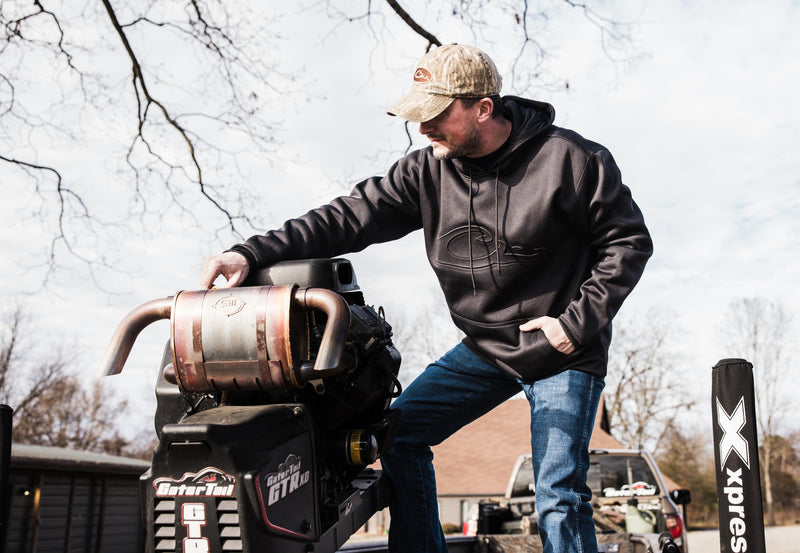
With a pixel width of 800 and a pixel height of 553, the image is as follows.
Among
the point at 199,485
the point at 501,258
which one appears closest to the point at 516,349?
the point at 501,258

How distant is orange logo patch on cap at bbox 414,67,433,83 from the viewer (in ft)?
8.36

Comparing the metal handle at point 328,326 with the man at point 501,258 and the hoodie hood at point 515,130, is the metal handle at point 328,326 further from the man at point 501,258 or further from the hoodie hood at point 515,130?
the hoodie hood at point 515,130

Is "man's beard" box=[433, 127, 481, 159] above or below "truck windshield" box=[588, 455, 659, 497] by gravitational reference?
above

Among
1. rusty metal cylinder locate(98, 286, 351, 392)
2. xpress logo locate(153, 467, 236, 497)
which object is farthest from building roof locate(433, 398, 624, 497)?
xpress logo locate(153, 467, 236, 497)

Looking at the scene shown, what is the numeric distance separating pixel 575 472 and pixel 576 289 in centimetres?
63

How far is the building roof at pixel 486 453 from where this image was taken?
27719 millimetres

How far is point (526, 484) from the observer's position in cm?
867

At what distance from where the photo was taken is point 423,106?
2506mm

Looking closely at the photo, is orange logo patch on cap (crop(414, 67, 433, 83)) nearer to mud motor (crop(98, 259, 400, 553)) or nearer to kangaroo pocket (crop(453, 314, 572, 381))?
mud motor (crop(98, 259, 400, 553))

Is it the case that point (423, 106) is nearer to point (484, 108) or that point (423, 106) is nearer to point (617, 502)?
point (484, 108)

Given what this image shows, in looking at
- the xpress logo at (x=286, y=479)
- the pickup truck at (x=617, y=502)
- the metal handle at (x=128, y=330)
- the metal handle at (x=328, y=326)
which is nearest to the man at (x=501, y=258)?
the metal handle at (x=128, y=330)

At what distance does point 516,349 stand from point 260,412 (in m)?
1.00

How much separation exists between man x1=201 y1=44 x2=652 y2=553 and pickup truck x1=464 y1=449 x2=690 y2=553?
3.58 metres

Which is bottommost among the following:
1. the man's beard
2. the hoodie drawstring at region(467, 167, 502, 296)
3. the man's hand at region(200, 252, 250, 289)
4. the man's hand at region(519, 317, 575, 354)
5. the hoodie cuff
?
the man's hand at region(519, 317, 575, 354)
